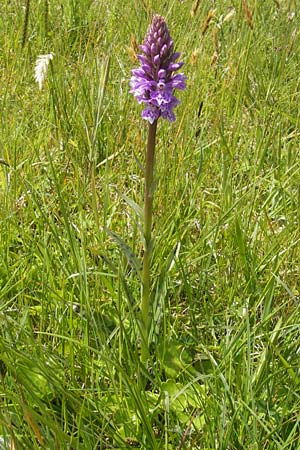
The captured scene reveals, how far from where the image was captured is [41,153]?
1.90 metres

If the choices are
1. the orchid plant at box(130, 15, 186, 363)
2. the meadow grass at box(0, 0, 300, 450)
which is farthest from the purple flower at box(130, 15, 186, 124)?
the meadow grass at box(0, 0, 300, 450)

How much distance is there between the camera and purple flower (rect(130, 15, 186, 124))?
1072 mm

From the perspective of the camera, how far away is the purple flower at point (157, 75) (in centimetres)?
107

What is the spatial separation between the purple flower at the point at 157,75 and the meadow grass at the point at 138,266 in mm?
115

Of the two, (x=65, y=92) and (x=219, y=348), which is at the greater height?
(x=65, y=92)

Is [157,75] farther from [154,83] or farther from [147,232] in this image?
[147,232]

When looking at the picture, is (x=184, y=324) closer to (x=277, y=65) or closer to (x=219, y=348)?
(x=219, y=348)

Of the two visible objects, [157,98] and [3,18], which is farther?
[3,18]

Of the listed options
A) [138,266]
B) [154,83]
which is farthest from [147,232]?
[154,83]

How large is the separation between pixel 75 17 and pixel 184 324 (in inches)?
79.8

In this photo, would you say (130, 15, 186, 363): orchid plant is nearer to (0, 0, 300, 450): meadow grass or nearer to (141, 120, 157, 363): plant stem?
(141, 120, 157, 363): plant stem

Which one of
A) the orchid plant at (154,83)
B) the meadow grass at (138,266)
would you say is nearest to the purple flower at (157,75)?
the orchid plant at (154,83)

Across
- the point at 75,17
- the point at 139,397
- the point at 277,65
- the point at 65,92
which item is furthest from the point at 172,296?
the point at 75,17

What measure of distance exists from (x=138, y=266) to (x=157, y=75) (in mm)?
354
